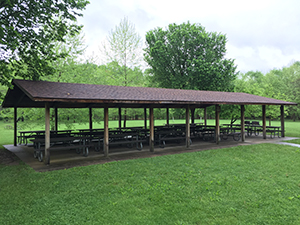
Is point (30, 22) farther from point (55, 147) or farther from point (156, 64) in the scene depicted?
point (156, 64)

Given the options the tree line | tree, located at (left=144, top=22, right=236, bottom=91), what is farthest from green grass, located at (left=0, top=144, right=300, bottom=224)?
tree, located at (left=144, top=22, right=236, bottom=91)

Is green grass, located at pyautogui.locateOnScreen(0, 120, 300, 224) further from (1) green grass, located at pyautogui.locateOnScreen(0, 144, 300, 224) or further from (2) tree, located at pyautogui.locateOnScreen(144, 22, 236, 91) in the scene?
(2) tree, located at pyautogui.locateOnScreen(144, 22, 236, 91)

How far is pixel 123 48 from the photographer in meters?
18.7

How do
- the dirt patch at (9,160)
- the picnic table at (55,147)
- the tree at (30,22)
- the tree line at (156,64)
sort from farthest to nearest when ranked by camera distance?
the tree line at (156,64) → the tree at (30,22) → the dirt patch at (9,160) → the picnic table at (55,147)

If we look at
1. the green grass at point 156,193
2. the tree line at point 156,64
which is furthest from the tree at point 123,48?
the green grass at point 156,193

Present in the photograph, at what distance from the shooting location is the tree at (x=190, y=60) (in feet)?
70.0

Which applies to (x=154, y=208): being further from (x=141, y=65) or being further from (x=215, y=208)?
(x=141, y=65)

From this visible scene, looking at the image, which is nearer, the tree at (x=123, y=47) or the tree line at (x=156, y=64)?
the tree line at (x=156, y=64)

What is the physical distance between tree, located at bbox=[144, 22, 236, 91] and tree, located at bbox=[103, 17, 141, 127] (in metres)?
4.16

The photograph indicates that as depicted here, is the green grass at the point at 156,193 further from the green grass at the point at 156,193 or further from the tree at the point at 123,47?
the tree at the point at 123,47

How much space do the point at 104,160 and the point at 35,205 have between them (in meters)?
3.79

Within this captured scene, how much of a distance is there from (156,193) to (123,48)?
16169mm

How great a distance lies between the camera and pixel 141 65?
787 inches

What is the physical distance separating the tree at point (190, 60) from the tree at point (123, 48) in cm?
416
